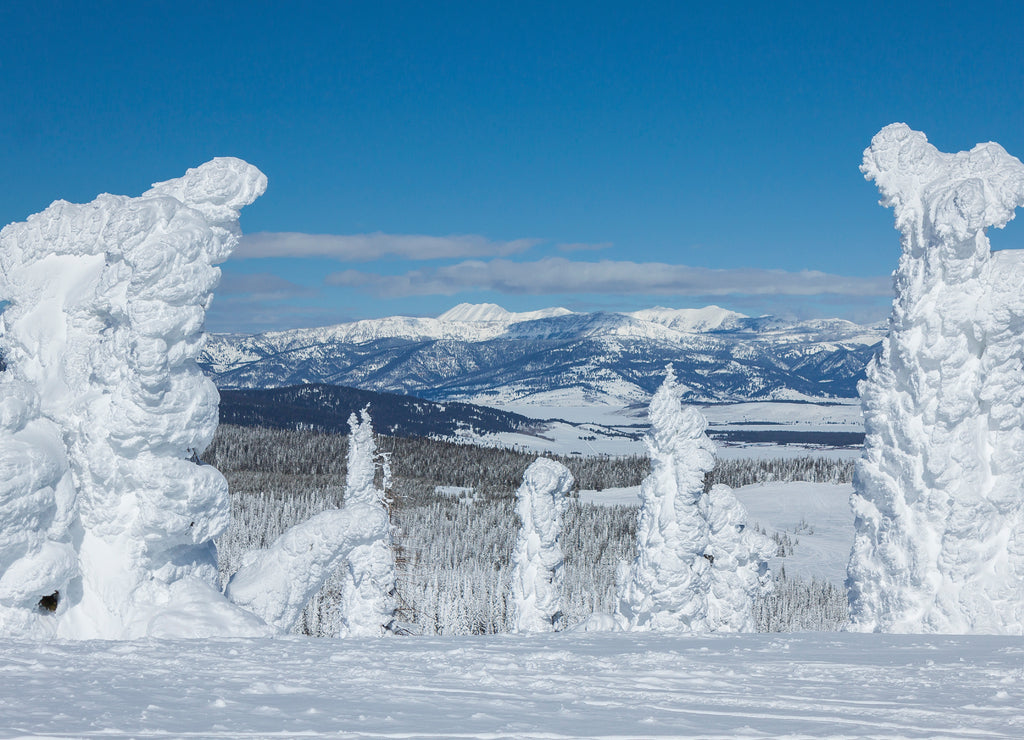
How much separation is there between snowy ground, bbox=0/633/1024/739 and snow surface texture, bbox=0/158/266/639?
2.93 meters

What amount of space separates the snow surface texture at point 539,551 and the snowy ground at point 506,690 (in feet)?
63.9

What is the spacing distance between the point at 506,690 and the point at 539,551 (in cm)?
2304

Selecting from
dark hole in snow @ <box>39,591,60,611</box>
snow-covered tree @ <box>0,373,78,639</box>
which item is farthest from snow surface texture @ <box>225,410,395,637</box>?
snow-covered tree @ <box>0,373,78,639</box>

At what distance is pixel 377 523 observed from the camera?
572 inches

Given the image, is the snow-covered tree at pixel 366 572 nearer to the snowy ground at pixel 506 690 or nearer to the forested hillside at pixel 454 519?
the forested hillside at pixel 454 519

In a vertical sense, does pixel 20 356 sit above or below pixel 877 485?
above

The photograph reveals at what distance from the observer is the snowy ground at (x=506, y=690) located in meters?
5.98

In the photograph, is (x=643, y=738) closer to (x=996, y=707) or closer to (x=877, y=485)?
(x=996, y=707)

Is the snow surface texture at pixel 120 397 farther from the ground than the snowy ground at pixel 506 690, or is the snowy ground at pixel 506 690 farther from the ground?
the snow surface texture at pixel 120 397

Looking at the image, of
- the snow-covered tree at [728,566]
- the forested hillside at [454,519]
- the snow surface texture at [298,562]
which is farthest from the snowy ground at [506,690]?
the forested hillside at [454,519]

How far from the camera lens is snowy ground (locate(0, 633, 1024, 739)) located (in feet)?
19.6

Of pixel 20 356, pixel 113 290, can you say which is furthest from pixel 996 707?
pixel 20 356

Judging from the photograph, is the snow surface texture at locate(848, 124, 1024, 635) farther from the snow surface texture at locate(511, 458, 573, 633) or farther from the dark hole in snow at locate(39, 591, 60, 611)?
the snow surface texture at locate(511, 458, 573, 633)

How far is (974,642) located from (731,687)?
503 cm
